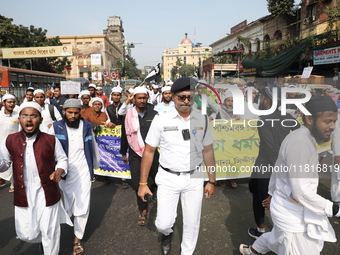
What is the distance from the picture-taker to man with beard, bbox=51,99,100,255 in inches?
125

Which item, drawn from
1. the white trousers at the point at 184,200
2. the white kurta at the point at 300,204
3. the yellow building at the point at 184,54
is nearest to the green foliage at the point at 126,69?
the white trousers at the point at 184,200

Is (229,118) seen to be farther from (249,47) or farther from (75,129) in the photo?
(249,47)

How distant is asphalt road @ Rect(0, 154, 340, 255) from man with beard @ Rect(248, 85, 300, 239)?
16.6 inches

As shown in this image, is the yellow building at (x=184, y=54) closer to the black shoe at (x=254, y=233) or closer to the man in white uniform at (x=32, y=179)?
the black shoe at (x=254, y=233)

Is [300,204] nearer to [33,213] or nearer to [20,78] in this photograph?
[33,213]

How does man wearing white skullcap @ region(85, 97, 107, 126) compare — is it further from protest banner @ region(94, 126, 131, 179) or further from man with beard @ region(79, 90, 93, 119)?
protest banner @ region(94, 126, 131, 179)

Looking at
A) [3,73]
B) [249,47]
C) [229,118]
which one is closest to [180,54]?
[249,47]

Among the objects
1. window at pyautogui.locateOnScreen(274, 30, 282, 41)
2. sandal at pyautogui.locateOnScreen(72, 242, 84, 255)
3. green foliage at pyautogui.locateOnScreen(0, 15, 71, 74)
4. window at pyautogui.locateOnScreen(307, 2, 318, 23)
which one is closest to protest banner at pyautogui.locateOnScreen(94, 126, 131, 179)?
sandal at pyautogui.locateOnScreen(72, 242, 84, 255)

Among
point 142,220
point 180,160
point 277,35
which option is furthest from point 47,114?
point 277,35

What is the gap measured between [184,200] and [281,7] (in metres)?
25.0

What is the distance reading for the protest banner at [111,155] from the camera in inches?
210

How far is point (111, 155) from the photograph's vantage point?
543 cm

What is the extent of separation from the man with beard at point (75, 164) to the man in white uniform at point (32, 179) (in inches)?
19.2

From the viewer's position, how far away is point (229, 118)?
17.5 feet
